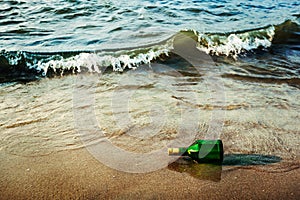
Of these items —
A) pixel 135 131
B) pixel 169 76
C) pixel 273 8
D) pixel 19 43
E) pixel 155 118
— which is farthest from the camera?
pixel 273 8

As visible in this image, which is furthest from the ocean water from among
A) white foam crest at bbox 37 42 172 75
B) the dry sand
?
the dry sand

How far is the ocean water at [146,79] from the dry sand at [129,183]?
15 cm

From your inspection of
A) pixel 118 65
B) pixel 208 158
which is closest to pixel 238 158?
pixel 208 158

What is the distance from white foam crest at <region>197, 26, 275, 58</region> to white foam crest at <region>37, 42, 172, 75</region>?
1203 mm

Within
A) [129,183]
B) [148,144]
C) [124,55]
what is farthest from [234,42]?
[129,183]

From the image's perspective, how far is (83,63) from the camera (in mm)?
5191

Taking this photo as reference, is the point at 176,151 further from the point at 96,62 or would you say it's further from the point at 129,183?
the point at 96,62

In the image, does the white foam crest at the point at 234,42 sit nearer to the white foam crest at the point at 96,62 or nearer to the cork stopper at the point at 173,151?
the white foam crest at the point at 96,62

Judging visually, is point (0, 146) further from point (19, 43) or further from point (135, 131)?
point (19, 43)

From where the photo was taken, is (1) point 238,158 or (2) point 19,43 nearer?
(1) point 238,158

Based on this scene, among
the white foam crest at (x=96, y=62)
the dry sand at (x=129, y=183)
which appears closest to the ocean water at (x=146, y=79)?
the white foam crest at (x=96, y=62)

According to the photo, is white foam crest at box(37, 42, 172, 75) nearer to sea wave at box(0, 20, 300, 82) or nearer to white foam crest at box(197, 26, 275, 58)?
sea wave at box(0, 20, 300, 82)

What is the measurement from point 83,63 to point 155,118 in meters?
2.36

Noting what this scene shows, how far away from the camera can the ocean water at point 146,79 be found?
9.52 feet
